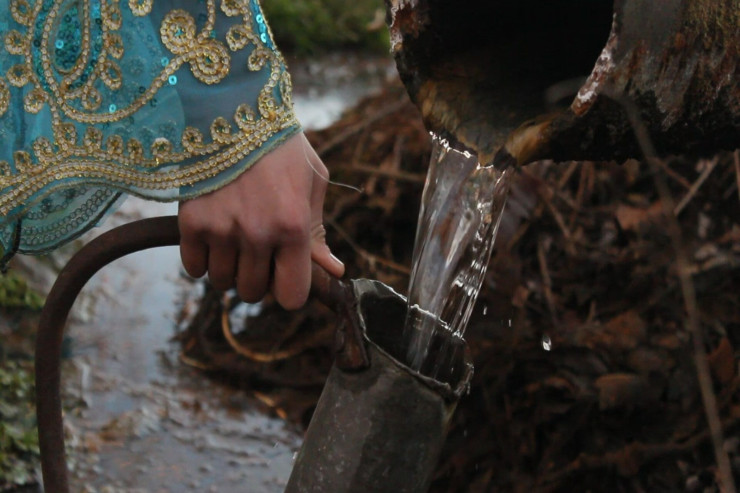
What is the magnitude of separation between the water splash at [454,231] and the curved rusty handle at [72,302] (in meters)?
0.45

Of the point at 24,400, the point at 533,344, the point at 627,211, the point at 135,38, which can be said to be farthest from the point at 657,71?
the point at 24,400

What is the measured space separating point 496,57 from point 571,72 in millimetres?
173

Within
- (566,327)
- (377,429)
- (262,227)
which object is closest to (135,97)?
(262,227)

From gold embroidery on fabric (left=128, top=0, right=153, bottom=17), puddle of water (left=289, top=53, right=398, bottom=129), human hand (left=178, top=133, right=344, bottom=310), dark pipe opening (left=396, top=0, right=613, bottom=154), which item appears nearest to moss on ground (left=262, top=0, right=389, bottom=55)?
puddle of water (left=289, top=53, right=398, bottom=129)

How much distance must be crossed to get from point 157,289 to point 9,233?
6.58ft

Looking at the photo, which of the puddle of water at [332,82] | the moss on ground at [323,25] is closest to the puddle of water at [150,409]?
the puddle of water at [332,82]

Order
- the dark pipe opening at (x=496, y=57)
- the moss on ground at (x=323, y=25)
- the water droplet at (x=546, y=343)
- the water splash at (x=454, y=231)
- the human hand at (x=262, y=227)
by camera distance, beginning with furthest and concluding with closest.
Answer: the moss on ground at (x=323, y=25) → the water droplet at (x=546, y=343) → the water splash at (x=454, y=231) → the dark pipe opening at (x=496, y=57) → the human hand at (x=262, y=227)

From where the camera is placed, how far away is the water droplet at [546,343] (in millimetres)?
2625

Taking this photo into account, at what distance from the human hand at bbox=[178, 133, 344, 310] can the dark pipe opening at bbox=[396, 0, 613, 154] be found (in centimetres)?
48

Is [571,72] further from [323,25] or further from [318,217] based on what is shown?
[323,25]

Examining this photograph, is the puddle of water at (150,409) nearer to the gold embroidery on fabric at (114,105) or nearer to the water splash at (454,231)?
the water splash at (454,231)

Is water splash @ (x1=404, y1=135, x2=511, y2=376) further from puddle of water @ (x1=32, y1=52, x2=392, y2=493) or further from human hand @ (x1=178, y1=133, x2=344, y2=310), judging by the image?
puddle of water @ (x1=32, y1=52, x2=392, y2=493)

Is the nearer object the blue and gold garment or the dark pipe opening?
the blue and gold garment

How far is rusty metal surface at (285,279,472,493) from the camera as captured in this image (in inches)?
55.4
